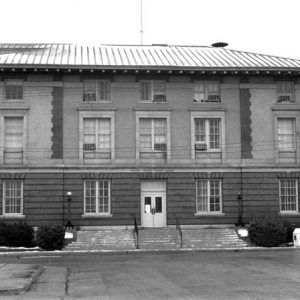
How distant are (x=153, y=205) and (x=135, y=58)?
981 cm

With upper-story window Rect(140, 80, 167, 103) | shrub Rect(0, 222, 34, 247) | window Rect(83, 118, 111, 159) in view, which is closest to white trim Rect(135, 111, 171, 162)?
upper-story window Rect(140, 80, 167, 103)

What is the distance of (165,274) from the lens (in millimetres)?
20922

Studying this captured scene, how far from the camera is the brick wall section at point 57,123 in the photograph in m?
39.0

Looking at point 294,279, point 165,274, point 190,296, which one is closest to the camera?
point 190,296

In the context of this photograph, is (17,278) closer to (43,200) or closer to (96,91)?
(43,200)

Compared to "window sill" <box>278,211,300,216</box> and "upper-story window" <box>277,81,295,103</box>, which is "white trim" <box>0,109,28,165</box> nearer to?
"upper-story window" <box>277,81,295,103</box>

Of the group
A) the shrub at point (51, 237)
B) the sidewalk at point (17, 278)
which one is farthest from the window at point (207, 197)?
the sidewalk at point (17, 278)

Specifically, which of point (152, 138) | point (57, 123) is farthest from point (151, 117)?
point (57, 123)

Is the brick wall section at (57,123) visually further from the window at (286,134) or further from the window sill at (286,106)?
the window at (286,134)

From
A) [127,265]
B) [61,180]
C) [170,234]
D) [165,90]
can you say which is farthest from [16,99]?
[127,265]

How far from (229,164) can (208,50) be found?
33.0 ft

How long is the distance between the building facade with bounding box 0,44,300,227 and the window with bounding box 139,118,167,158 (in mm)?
62

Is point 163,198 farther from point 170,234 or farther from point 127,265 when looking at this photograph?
point 127,265

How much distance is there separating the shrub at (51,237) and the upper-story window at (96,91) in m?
8.68
